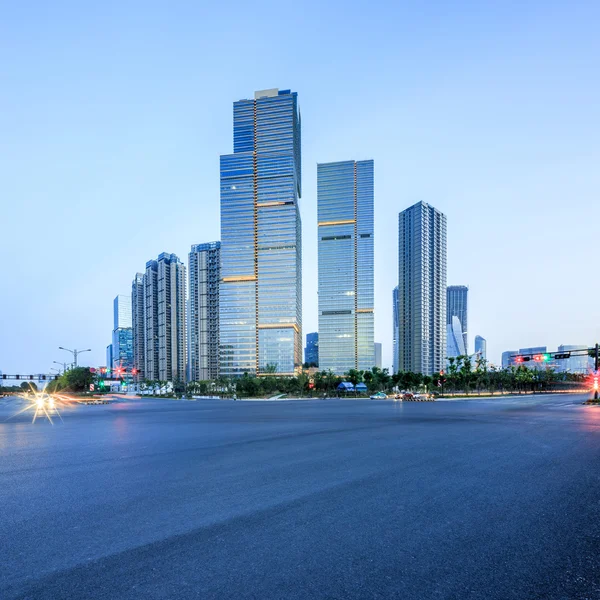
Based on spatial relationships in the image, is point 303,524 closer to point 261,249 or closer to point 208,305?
point 261,249

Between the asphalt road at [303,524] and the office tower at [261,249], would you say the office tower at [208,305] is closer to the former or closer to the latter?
the office tower at [261,249]

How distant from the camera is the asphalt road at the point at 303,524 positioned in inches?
186

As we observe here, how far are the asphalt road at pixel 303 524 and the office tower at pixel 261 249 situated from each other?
16354 cm

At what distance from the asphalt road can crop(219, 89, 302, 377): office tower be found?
163539mm

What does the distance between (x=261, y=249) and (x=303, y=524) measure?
178 m

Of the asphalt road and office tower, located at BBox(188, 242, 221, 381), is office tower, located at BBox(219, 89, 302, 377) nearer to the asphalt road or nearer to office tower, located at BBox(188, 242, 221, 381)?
office tower, located at BBox(188, 242, 221, 381)

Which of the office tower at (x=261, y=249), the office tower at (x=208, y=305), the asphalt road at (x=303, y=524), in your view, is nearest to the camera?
the asphalt road at (x=303, y=524)

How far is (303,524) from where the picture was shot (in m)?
6.61

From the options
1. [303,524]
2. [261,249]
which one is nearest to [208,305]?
[261,249]

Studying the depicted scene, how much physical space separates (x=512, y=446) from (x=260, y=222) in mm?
177404

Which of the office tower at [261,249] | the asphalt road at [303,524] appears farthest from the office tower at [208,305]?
the asphalt road at [303,524]

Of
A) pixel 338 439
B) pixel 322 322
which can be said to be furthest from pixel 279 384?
pixel 322 322

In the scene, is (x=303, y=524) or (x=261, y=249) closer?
(x=303, y=524)

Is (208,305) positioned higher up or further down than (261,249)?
further down
